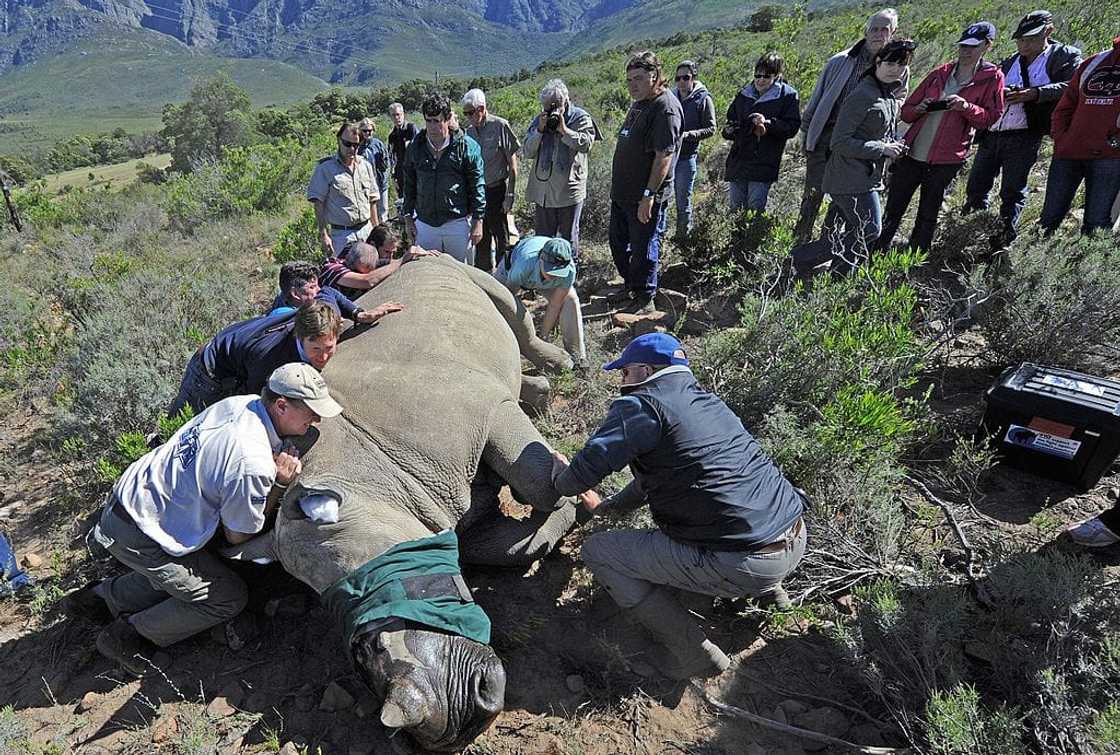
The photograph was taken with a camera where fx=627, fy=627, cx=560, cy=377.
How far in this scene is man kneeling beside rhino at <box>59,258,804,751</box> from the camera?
2416 millimetres

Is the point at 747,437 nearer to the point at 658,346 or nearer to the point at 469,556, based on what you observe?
the point at 658,346

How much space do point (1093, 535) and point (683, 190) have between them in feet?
17.1

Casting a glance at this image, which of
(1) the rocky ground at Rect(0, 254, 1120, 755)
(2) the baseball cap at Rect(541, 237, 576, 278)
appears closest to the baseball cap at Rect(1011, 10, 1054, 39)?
(1) the rocky ground at Rect(0, 254, 1120, 755)

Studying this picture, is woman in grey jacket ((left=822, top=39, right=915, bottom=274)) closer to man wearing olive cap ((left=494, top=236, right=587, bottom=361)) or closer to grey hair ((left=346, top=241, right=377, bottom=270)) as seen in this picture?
man wearing olive cap ((left=494, top=236, right=587, bottom=361))

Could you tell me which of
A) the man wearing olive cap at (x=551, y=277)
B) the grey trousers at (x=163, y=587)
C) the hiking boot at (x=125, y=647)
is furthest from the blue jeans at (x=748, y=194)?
the hiking boot at (x=125, y=647)

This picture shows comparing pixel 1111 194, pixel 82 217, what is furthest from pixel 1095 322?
pixel 82 217

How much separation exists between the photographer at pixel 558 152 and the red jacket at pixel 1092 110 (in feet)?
13.3

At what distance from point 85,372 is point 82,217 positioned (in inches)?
486

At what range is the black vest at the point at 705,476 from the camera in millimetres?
2854

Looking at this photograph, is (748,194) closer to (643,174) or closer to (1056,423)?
(643,174)

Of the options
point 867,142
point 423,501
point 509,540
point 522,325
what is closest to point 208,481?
point 423,501

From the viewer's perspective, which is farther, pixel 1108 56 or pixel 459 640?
pixel 1108 56

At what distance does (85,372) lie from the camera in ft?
18.2

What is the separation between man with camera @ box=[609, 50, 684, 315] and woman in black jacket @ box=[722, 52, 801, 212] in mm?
1068
